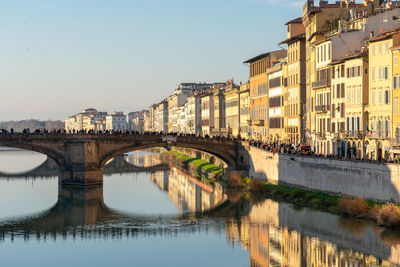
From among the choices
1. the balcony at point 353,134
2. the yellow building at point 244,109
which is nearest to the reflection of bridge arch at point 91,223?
the balcony at point 353,134

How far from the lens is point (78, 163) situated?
77.8 metres

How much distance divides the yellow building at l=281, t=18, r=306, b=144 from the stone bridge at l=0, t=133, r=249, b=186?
7.21m

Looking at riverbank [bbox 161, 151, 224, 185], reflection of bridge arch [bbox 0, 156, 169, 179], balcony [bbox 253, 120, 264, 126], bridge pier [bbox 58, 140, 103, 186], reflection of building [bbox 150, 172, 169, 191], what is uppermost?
balcony [bbox 253, 120, 264, 126]

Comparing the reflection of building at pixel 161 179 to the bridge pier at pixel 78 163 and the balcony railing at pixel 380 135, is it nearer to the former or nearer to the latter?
the bridge pier at pixel 78 163

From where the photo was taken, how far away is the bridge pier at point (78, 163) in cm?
7781

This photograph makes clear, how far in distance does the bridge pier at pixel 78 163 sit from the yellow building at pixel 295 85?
20.5 metres

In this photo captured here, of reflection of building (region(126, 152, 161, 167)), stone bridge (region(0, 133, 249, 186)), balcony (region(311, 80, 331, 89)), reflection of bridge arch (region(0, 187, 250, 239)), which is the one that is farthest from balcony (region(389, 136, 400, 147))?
reflection of building (region(126, 152, 161, 167))

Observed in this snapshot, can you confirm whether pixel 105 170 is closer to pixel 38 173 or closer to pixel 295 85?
pixel 38 173

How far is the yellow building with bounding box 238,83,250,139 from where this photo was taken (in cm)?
11262

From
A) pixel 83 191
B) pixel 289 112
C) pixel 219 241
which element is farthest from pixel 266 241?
pixel 289 112

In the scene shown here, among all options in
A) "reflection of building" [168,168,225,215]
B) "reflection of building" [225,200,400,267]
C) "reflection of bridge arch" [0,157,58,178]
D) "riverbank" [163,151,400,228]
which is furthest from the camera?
"reflection of bridge arch" [0,157,58,178]

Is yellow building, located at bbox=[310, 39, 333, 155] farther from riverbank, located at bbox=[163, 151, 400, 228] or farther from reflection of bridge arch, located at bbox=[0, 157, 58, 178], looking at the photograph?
reflection of bridge arch, located at bbox=[0, 157, 58, 178]

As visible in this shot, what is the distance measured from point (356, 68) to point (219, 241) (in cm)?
2042

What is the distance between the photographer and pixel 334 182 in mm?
56875
